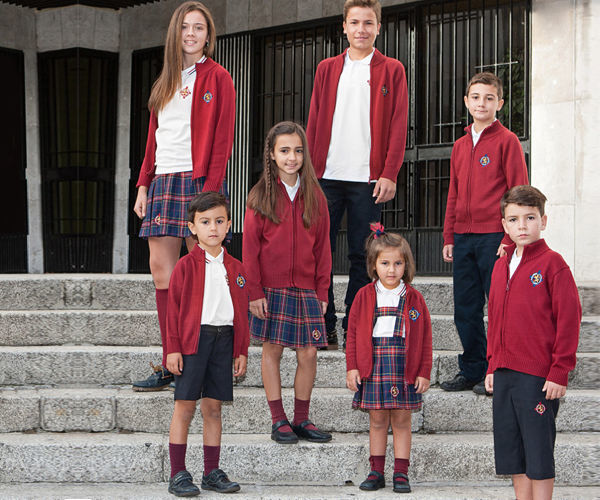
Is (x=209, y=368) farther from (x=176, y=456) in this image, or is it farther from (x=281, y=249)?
(x=281, y=249)

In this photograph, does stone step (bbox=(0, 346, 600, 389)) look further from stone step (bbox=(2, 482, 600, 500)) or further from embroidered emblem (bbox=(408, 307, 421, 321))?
embroidered emblem (bbox=(408, 307, 421, 321))

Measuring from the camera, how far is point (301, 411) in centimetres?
396

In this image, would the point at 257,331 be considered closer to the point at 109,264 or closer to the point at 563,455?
the point at 563,455

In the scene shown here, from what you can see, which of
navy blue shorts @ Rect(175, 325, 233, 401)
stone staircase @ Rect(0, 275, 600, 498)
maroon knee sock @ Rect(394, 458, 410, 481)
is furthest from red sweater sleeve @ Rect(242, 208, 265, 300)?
maroon knee sock @ Rect(394, 458, 410, 481)

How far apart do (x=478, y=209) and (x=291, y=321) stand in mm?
1268

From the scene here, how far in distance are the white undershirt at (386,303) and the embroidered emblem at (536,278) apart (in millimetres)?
700

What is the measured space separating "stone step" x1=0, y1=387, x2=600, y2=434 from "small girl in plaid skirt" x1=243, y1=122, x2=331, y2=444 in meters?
0.31

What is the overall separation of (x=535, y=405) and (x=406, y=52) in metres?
5.14

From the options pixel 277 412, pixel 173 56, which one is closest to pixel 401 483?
pixel 277 412

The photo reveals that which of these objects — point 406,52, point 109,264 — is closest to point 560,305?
point 406,52

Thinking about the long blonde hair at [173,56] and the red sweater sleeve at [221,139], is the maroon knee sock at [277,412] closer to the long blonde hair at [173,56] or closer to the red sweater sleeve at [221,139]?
the red sweater sleeve at [221,139]

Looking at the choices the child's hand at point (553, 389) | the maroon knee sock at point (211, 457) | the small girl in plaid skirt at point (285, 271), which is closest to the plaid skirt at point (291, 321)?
the small girl in plaid skirt at point (285, 271)

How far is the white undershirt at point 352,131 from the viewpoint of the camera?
448 centimetres

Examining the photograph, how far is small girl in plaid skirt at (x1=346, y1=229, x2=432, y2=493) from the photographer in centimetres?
362
